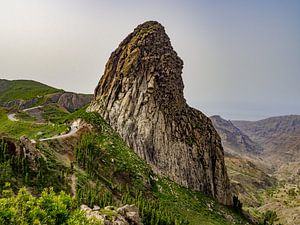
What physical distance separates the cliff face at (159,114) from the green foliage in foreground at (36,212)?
7385 cm

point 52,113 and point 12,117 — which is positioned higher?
point 52,113

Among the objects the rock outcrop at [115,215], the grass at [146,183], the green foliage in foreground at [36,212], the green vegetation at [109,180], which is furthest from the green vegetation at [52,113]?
the green foliage in foreground at [36,212]

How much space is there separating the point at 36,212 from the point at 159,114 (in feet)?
275

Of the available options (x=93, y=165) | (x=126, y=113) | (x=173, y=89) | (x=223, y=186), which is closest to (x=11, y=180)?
(x=93, y=165)

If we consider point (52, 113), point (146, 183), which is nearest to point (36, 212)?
point (146, 183)

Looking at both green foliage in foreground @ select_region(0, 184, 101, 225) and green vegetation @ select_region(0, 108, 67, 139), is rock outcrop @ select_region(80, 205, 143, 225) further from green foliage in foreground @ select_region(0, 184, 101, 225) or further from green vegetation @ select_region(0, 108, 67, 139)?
green vegetation @ select_region(0, 108, 67, 139)

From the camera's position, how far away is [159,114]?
115625mm

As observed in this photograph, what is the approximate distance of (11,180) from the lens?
62094 mm

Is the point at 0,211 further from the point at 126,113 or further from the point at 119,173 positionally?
the point at 126,113

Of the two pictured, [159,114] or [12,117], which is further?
[12,117]

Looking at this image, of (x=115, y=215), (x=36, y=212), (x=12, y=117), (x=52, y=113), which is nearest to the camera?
(x=36, y=212)

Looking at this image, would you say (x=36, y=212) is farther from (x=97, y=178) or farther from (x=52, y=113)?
(x=52, y=113)

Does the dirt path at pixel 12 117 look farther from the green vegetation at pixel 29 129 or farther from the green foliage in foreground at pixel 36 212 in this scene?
the green foliage in foreground at pixel 36 212

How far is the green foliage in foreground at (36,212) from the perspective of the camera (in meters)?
31.3
